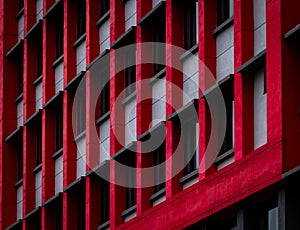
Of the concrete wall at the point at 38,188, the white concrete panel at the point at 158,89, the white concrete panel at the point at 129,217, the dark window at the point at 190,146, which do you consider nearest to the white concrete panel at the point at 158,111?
the white concrete panel at the point at 158,89

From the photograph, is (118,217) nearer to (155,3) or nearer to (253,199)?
(155,3)

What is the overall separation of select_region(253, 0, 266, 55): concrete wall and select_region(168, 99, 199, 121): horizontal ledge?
3.76 m

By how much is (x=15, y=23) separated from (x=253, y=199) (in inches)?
1007

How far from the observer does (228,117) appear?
3831 cm

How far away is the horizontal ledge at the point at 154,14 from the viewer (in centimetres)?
4282

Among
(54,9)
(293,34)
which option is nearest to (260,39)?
(293,34)

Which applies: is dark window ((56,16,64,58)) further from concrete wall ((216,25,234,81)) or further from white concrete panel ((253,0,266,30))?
white concrete panel ((253,0,266,30))

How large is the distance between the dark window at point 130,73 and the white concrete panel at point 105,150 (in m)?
1.98

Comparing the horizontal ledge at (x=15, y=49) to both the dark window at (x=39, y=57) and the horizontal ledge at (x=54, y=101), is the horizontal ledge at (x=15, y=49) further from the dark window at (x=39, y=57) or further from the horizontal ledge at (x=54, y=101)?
the horizontal ledge at (x=54, y=101)

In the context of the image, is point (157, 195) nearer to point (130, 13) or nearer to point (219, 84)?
point (219, 84)

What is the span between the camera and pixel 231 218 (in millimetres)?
37688

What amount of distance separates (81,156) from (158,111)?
Result: 7050 mm

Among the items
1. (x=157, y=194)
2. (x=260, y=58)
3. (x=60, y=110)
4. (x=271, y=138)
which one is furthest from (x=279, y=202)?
(x=60, y=110)

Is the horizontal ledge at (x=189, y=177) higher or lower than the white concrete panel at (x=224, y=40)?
lower
